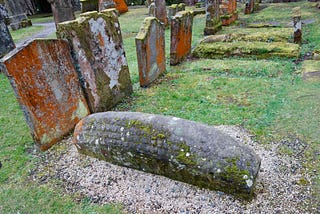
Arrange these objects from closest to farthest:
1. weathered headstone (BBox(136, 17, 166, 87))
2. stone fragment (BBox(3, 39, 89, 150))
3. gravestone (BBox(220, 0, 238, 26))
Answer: stone fragment (BBox(3, 39, 89, 150))
weathered headstone (BBox(136, 17, 166, 87))
gravestone (BBox(220, 0, 238, 26))

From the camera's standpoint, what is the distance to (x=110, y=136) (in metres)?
3.21

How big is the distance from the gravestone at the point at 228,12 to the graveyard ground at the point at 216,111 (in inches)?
166

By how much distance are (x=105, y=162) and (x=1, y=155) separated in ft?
6.33

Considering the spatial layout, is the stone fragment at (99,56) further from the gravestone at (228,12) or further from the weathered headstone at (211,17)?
the gravestone at (228,12)

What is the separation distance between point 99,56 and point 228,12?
30.1 feet

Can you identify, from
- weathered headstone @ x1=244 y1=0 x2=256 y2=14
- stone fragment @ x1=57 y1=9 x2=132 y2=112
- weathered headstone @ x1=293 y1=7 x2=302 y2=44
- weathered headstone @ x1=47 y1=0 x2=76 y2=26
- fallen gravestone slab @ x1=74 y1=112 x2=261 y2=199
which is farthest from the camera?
weathered headstone @ x1=244 y1=0 x2=256 y2=14

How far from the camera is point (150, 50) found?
5.90m

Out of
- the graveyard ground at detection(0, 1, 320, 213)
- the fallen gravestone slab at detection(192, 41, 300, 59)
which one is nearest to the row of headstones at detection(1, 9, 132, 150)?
the graveyard ground at detection(0, 1, 320, 213)

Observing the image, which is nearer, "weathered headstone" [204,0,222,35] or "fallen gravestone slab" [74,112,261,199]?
"fallen gravestone slab" [74,112,261,199]

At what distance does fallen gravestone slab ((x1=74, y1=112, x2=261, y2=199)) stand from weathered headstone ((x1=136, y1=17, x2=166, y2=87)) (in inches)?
103

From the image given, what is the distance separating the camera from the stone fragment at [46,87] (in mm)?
3525

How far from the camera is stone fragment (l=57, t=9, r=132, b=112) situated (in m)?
4.17

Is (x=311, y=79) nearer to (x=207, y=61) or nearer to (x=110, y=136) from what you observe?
(x=207, y=61)

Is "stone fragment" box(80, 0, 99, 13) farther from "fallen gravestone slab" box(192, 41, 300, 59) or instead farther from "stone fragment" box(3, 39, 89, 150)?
"stone fragment" box(3, 39, 89, 150)
